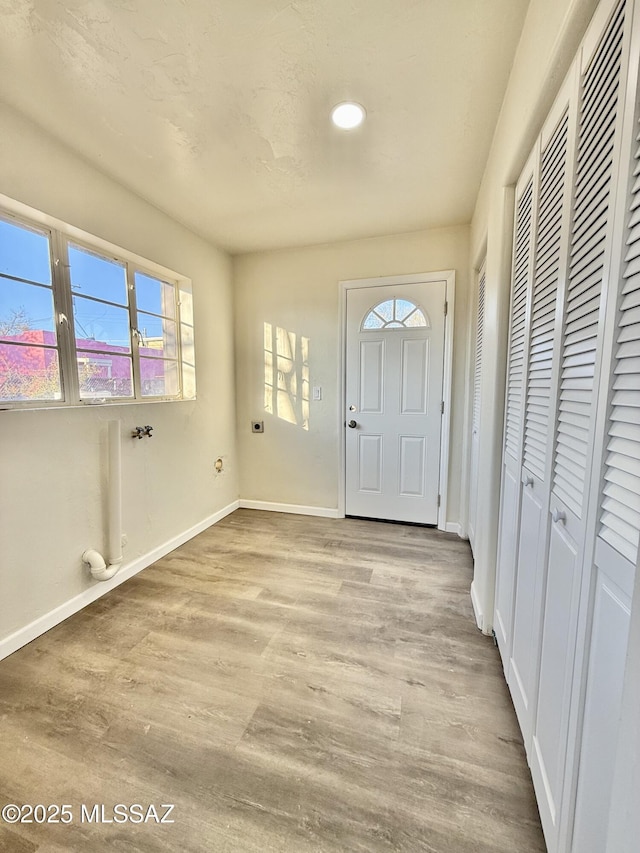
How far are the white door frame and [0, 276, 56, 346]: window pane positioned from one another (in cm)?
207

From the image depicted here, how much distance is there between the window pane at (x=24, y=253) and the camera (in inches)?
63.5

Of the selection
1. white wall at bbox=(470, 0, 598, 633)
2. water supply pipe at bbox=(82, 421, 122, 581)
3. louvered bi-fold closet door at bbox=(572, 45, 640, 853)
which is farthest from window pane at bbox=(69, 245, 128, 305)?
louvered bi-fold closet door at bbox=(572, 45, 640, 853)

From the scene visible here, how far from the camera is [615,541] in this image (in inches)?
25.2

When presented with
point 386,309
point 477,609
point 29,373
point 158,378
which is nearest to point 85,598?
point 29,373

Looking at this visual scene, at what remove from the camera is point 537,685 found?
3.46 ft

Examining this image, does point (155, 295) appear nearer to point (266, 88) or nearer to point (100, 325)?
point (100, 325)

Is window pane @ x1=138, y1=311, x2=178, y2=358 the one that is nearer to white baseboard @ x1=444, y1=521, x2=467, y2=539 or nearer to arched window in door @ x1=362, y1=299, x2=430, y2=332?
arched window in door @ x1=362, y1=299, x2=430, y2=332

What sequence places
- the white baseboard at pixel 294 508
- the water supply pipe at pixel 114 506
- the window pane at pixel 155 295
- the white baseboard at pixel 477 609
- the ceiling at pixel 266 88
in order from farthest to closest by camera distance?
the white baseboard at pixel 294 508 → the window pane at pixel 155 295 → the water supply pipe at pixel 114 506 → the white baseboard at pixel 477 609 → the ceiling at pixel 266 88

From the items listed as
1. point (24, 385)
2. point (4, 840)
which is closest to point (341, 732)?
point (4, 840)

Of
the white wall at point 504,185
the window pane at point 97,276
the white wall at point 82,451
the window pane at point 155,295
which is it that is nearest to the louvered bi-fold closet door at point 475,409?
the white wall at point 504,185

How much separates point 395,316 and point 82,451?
2476 mm

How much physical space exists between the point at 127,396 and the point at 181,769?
1.94 metres

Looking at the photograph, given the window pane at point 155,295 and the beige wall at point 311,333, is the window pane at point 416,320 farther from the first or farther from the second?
the window pane at point 155,295

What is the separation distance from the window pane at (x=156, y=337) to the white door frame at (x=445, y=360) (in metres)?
1.39
